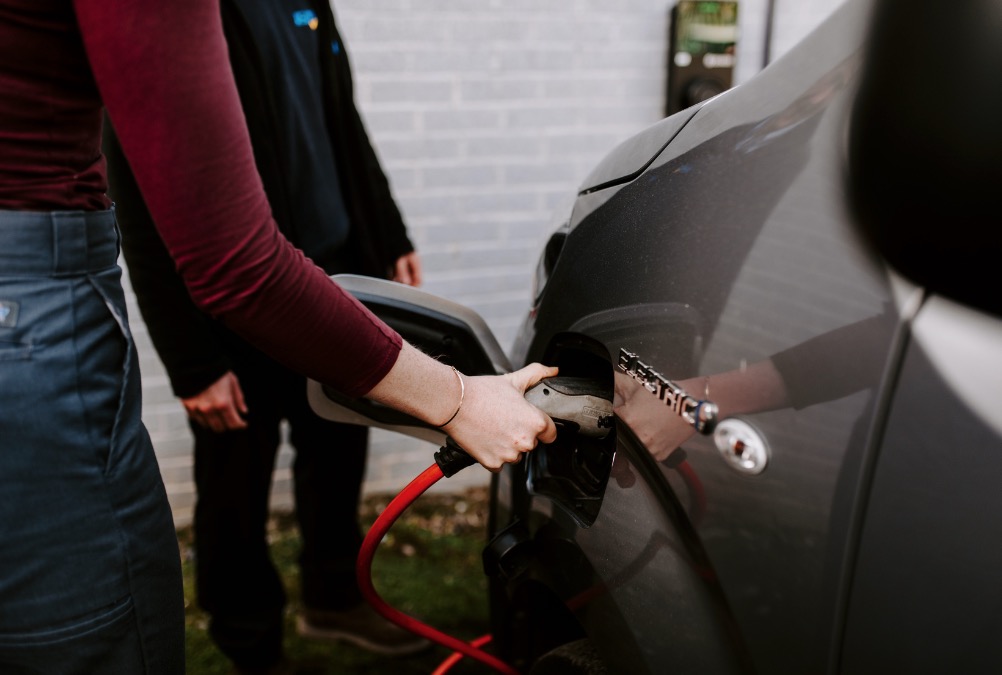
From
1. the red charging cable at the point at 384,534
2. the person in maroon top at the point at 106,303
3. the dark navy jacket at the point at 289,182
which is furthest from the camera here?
the dark navy jacket at the point at 289,182

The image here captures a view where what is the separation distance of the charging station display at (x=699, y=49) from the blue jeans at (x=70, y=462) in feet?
7.65

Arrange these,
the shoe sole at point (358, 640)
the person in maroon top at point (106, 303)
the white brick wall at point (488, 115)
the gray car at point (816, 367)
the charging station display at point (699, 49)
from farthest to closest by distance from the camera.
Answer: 1. the charging station display at point (699, 49)
2. the white brick wall at point (488, 115)
3. the shoe sole at point (358, 640)
4. the person in maroon top at point (106, 303)
5. the gray car at point (816, 367)

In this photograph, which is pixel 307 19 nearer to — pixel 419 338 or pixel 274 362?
pixel 274 362

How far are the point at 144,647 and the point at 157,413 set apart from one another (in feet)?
6.29

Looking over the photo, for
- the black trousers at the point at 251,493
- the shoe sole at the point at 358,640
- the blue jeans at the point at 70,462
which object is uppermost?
the blue jeans at the point at 70,462

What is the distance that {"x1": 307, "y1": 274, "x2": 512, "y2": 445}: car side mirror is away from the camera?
3.61ft

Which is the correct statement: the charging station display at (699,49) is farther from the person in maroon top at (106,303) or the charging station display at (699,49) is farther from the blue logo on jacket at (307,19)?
the person in maroon top at (106,303)

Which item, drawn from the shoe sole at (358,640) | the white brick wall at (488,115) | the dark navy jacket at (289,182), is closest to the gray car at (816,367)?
the dark navy jacket at (289,182)

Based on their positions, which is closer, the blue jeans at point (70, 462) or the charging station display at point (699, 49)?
the blue jeans at point (70, 462)

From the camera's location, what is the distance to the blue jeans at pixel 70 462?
0.77m

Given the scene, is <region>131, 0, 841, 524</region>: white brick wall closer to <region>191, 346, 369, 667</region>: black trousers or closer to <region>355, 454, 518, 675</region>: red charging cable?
<region>191, 346, 369, 667</region>: black trousers

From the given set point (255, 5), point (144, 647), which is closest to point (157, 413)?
point (255, 5)

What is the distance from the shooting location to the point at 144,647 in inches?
35.6

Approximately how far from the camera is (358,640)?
2.19 metres
